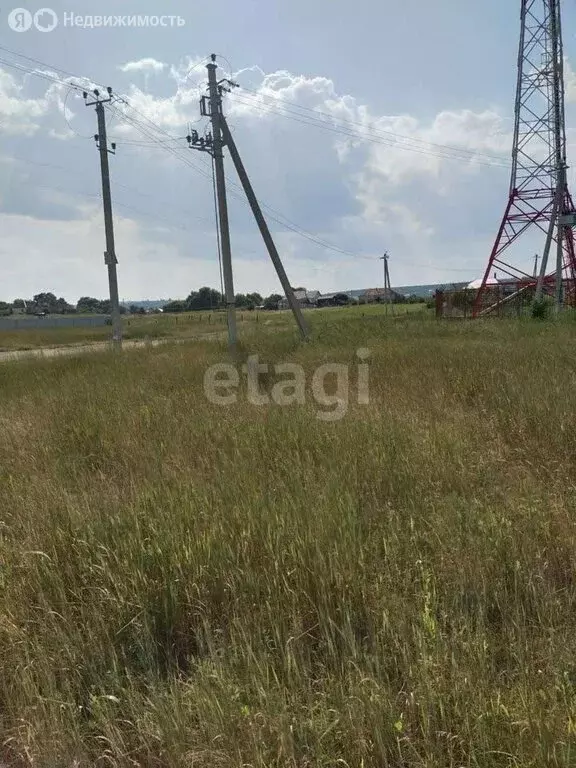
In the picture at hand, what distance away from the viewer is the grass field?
164cm

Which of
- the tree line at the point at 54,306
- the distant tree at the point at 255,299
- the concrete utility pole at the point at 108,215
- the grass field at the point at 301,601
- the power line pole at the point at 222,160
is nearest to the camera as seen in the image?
the grass field at the point at 301,601

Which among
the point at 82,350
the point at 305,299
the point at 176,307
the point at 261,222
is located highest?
the point at 305,299

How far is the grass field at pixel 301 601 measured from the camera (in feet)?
5.37

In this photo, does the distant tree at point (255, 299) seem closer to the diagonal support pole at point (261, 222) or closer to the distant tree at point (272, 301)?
the distant tree at point (272, 301)

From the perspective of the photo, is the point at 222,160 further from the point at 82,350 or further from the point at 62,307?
the point at 62,307

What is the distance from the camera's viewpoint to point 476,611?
6.90 feet

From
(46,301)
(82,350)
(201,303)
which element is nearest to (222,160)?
(82,350)

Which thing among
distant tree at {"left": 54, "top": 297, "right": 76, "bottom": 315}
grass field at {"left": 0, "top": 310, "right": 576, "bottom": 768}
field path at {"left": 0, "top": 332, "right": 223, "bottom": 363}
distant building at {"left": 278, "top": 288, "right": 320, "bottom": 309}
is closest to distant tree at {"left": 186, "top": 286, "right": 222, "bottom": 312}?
distant building at {"left": 278, "top": 288, "right": 320, "bottom": 309}

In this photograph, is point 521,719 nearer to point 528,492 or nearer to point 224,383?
point 528,492

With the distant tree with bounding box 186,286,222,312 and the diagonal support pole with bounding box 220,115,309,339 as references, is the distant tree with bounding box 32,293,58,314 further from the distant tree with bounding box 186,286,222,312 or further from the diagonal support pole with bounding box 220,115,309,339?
the diagonal support pole with bounding box 220,115,309,339

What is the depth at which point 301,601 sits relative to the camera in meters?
2.25

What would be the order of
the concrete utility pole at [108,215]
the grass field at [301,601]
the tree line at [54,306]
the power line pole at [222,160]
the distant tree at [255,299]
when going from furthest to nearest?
1. the distant tree at [255,299]
2. the tree line at [54,306]
3. the concrete utility pole at [108,215]
4. the power line pole at [222,160]
5. the grass field at [301,601]

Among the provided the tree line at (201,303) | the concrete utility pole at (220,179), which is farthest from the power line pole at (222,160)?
the tree line at (201,303)

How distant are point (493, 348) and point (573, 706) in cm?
822
